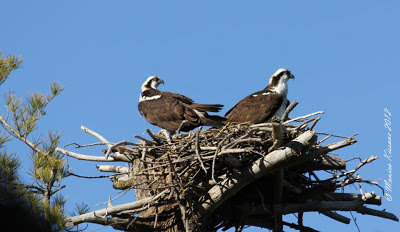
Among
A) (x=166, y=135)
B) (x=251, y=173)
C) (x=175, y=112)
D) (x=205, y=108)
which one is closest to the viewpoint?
(x=251, y=173)

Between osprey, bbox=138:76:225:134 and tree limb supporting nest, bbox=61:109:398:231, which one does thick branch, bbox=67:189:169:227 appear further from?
osprey, bbox=138:76:225:134

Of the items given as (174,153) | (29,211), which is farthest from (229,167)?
(29,211)

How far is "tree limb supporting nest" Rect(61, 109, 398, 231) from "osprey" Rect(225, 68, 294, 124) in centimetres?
120

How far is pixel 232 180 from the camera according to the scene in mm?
6211

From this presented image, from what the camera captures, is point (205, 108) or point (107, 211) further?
point (205, 108)

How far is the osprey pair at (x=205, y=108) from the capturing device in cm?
773

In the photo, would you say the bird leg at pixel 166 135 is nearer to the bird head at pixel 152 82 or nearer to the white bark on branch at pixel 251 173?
the white bark on branch at pixel 251 173

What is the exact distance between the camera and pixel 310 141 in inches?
235

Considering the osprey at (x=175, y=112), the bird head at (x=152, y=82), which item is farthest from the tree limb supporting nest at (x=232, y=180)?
the bird head at (x=152, y=82)

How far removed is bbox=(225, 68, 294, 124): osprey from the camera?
800cm

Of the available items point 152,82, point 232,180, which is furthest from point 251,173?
point 152,82

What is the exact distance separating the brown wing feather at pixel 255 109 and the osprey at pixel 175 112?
44 cm

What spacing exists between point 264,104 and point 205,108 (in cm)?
92

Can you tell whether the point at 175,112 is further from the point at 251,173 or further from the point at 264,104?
the point at 251,173
